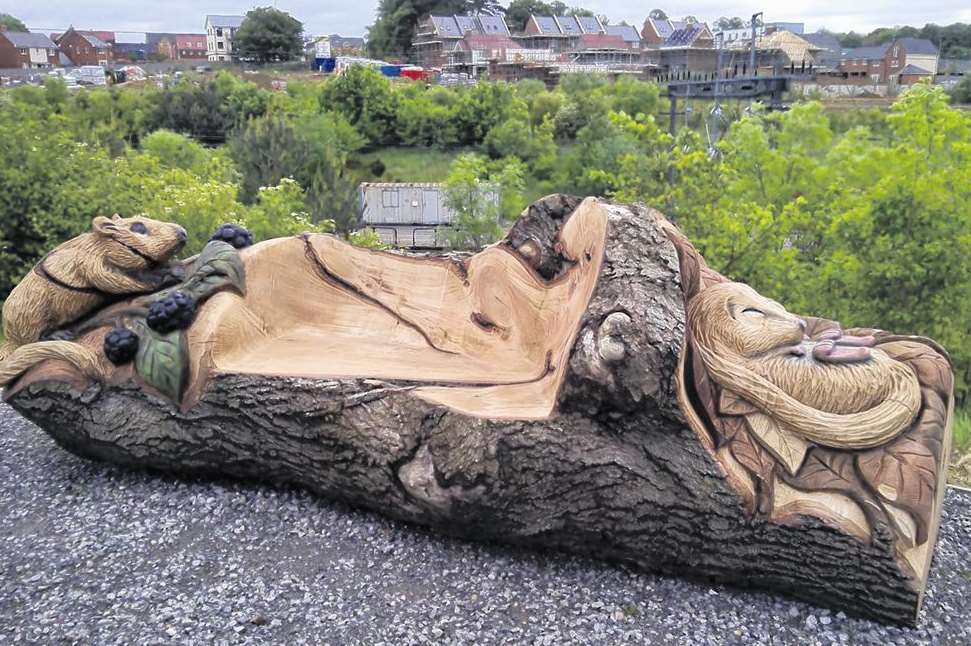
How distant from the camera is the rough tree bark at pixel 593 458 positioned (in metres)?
2.53

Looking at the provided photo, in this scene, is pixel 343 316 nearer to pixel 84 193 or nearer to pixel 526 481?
pixel 526 481

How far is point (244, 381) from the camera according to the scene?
3.29 metres

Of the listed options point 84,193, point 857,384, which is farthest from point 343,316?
point 84,193

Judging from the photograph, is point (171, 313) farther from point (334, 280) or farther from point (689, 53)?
point (689, 53)

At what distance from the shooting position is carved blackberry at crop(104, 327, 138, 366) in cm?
341

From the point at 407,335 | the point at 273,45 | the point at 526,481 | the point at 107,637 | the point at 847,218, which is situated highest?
the point at 273,45

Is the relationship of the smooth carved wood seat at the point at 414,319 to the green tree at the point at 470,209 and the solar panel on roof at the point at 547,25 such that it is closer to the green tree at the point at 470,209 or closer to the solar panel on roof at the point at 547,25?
the green tree at the point at 470,209

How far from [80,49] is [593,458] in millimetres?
59351

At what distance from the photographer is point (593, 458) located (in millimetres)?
2695

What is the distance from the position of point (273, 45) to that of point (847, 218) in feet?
137

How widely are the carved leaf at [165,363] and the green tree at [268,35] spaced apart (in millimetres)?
42234

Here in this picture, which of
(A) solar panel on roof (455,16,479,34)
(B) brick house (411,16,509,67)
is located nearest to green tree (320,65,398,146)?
(B) brick house (411,16,509,67)

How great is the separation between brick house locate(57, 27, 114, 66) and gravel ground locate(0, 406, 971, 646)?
56178 millimetres

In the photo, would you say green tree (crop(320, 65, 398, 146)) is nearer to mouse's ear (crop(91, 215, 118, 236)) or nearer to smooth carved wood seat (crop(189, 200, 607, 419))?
smooth carved wood seat (crop(189, 200, 607, 419))
